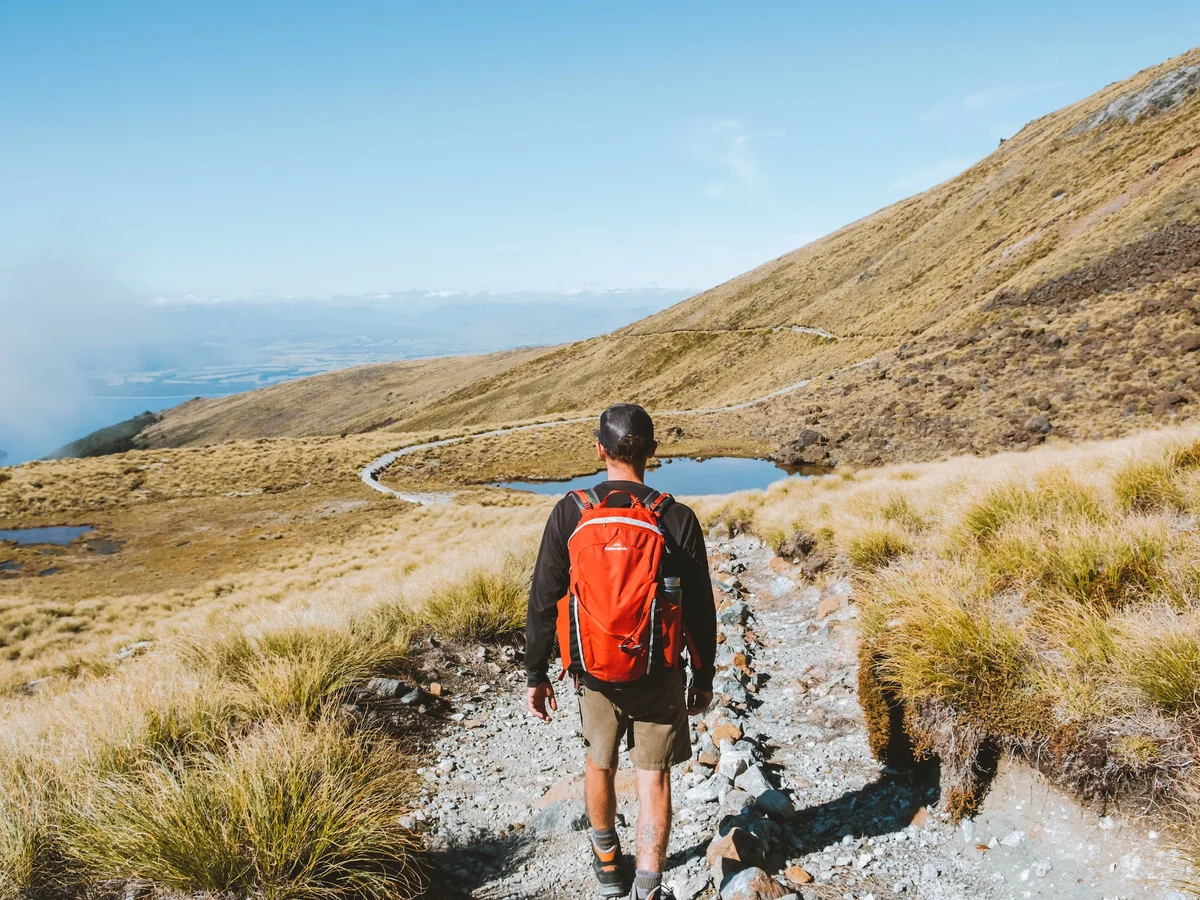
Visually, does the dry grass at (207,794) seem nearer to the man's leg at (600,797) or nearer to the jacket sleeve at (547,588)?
the man's leg at (600,797)

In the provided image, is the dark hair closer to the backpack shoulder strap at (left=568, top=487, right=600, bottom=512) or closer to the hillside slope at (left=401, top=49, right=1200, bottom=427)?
the backpack shoulder strap at (left=568, top=487, right=600, bottom=512)

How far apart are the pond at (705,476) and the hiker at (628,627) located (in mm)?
30179

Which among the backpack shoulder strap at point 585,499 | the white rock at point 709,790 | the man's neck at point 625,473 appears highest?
the man's neck at point 625,473

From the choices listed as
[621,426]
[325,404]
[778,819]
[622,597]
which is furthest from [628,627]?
[325,404]

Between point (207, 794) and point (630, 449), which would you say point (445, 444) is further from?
point (630, 449)

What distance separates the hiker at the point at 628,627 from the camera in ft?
10.5

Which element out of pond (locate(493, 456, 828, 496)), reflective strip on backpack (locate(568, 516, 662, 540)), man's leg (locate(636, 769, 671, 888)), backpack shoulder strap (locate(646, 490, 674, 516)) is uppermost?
backpack shoulder strap (locate(646, 490, 674, 516))

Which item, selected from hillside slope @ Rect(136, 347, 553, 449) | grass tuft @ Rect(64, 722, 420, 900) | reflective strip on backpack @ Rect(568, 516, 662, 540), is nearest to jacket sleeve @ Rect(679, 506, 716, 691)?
reflective strip on backpack @ Rect(568, 516, 662, 540)

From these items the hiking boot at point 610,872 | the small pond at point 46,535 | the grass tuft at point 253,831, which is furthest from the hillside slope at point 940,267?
the small pond at point 46,535

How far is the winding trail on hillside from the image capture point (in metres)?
39.6

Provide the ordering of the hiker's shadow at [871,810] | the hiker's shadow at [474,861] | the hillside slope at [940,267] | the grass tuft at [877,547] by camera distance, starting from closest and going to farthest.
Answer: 1. the hiker's shadow at [474,861]
2. the hiker's shadow at [871,810]
3. the grass tuft at [877,547]
4. the hillside slope at [940,267]

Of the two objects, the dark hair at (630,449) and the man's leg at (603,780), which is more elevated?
the dark hair at (630,449)

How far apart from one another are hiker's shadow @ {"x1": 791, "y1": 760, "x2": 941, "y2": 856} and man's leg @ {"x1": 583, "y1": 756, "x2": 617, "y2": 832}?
136cm

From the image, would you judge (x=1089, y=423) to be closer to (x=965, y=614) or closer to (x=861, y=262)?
(x=965, y=614)
